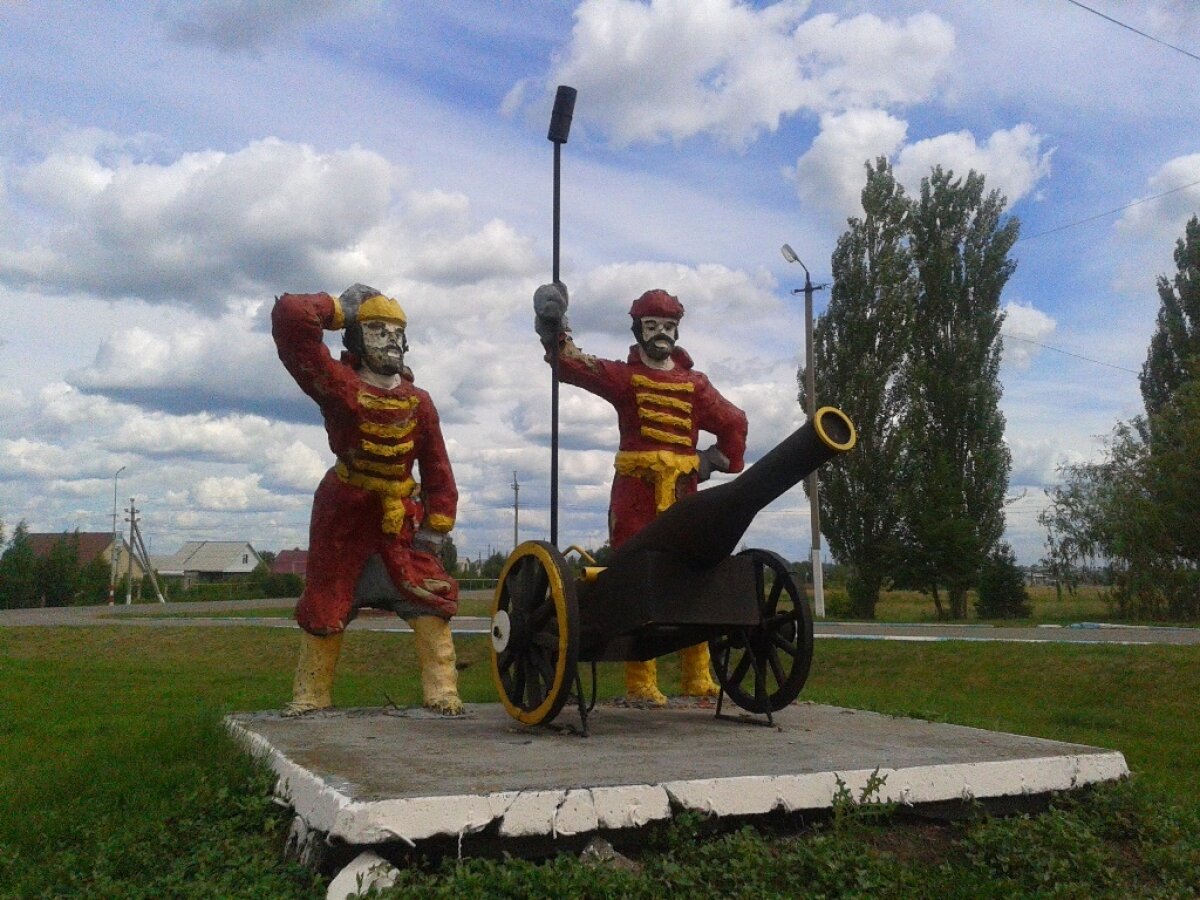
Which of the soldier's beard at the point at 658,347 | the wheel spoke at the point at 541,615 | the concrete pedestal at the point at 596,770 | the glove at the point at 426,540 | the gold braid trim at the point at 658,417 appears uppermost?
the soldier's beard at the point at 658,347

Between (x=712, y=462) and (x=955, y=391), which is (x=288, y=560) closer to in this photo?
(x=955, y=391)

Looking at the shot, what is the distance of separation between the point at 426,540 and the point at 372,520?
0.36 meters

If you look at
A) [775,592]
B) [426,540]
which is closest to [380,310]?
[426,540]

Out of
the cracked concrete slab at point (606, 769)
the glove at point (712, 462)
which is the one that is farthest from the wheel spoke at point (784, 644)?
the glove at point (712, 462)

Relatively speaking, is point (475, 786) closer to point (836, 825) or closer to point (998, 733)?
point (836, 825)

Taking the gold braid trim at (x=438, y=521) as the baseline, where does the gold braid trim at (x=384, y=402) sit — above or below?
above

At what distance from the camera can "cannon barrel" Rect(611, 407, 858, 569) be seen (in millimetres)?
4719

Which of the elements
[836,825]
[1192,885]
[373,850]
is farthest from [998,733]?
[373,850]

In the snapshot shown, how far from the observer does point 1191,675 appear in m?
9.38

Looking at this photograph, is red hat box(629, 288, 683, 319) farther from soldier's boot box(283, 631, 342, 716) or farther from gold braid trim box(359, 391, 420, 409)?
soldier's boot box(283, 631, 342, 716)

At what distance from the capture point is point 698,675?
280 inches

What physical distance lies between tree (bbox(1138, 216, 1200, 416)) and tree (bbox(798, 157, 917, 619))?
8508 mm

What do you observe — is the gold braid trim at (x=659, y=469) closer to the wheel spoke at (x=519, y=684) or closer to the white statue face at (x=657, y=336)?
the white statue face at (x=657, y=336)

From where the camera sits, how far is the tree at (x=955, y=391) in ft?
76.2
